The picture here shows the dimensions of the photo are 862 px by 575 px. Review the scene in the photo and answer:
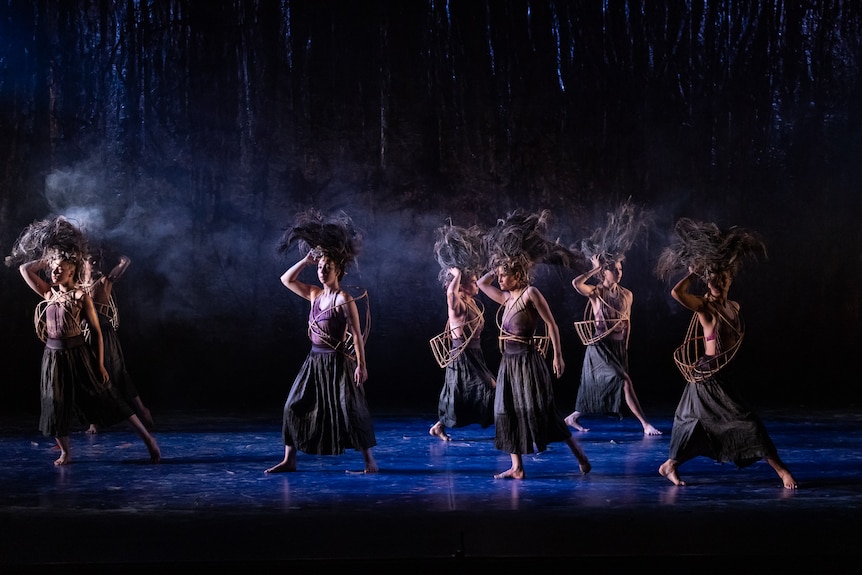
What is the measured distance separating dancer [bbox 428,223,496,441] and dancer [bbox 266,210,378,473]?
5.04 ft

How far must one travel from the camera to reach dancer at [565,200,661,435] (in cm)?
746

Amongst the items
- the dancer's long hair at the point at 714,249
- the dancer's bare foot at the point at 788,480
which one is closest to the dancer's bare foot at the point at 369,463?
the dancer's long hair at the point at 714,249

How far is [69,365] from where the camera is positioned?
19.8 feet

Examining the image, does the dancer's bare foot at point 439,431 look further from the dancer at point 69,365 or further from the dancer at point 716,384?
the dancer at point 716,384

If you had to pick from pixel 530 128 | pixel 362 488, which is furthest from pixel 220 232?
pixel 362 488

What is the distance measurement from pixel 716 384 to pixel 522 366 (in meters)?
1.10

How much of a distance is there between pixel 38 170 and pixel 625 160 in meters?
5.70

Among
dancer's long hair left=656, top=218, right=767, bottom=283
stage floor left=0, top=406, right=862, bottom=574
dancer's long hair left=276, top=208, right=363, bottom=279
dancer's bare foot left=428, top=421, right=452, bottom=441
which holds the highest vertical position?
dancer's long hair left=276, top=208, right=363, bottom=279

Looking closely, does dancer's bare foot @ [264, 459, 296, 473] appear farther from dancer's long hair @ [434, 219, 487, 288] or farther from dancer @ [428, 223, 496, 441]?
A: dancer's long hair @ [434, 219, 487, 288]

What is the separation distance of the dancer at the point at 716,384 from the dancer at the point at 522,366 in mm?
692

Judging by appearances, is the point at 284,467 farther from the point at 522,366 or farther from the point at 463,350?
the point at 463,350

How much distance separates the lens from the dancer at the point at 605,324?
7457mm

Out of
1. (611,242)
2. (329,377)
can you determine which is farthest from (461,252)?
(329,377)

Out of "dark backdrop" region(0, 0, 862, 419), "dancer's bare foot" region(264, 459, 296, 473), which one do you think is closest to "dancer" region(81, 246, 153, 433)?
"dark backdrop" region(0, 0, 862, 419)
